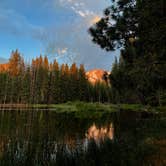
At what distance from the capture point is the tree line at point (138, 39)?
20.9 ft

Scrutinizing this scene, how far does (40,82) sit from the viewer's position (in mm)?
77125

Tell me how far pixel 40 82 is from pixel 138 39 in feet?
235

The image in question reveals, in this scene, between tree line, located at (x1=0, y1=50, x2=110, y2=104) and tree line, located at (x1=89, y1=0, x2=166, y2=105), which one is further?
tree line, located at (x1=0, y1=50, x2=110, y2=104)

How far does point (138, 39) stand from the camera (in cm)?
750

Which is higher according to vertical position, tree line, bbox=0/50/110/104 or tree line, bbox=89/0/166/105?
tree line, bbox=0/50/110/104

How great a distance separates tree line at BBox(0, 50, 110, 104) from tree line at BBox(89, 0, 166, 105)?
65.4m

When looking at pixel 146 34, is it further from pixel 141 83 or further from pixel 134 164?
pixel 134 164

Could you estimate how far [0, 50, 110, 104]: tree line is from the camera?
71500 mm

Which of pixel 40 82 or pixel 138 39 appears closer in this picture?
pixel 138 39

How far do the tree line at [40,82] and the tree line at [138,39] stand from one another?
65.4 meters

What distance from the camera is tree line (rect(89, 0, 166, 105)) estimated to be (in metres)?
6.36

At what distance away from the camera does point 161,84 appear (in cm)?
752

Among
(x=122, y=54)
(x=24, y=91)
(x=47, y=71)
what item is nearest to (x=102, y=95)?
(x=47, y=71)

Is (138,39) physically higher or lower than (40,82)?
lower
